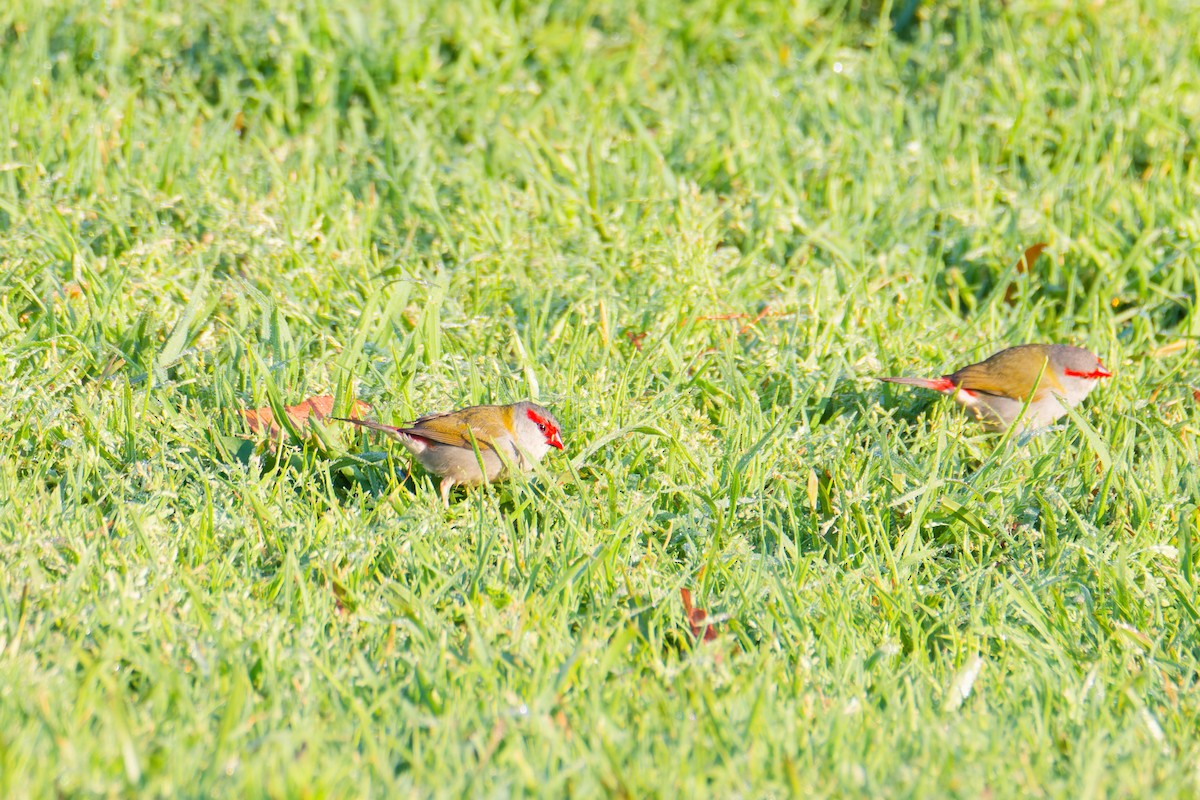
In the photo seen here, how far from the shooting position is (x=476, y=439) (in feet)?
13.2

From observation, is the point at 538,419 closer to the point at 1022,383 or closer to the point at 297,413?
the point at 297,413

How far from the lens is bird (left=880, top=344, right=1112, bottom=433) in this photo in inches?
182

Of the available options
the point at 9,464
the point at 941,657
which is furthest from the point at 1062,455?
the point at 9,464

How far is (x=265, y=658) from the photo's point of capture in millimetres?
3035

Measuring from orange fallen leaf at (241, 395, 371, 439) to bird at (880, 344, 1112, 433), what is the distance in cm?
197

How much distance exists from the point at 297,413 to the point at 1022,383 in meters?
2.61

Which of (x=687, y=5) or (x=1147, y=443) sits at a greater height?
(x=687, y=5)

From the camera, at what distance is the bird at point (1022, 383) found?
461cm

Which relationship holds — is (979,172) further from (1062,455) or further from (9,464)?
(9,464)

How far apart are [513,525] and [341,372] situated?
863 millimetres

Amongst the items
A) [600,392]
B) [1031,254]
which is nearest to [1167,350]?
[1031,254]

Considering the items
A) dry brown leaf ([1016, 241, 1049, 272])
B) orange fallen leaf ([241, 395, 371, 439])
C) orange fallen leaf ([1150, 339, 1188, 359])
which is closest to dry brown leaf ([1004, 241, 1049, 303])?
dry brown leaf ([1016, 241, 1049, 272])

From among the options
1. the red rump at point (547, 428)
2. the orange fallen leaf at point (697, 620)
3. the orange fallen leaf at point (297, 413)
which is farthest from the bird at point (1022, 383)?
the orange fallen leaf at point (297, 413)

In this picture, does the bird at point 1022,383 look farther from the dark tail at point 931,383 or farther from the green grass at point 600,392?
the green grass at point 600,392
